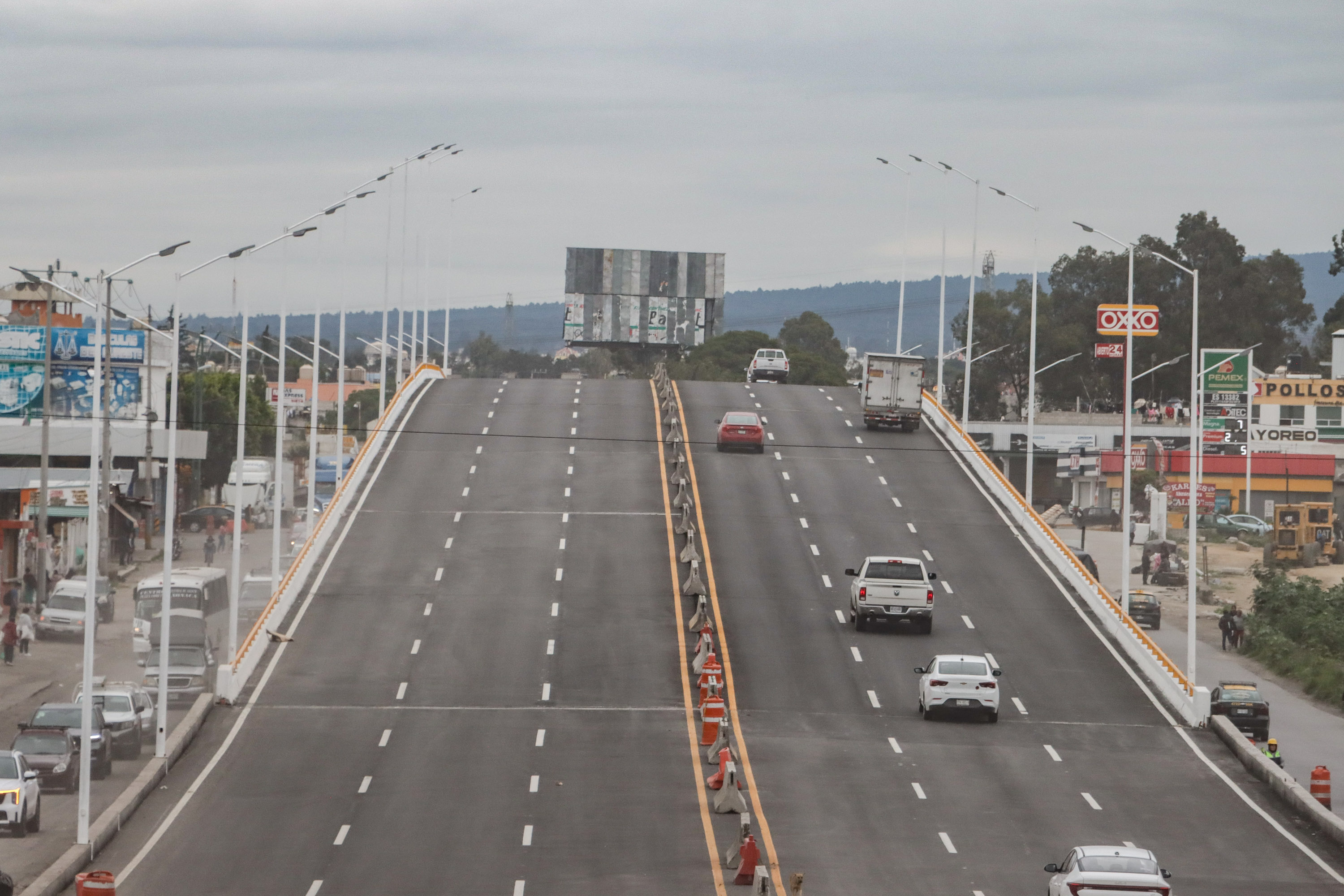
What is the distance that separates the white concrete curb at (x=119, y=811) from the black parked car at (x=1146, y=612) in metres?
36.0

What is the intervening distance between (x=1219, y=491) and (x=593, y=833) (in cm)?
8691

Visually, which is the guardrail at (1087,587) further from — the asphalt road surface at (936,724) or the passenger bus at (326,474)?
→ the passenger bus at (326,474)

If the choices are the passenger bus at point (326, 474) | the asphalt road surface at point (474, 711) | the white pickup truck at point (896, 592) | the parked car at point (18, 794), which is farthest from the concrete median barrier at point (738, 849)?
the passenger bus at point (326, 474)

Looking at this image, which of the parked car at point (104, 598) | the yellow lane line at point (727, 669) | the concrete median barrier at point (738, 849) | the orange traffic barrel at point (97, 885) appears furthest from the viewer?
the parked car at point (104, 598)

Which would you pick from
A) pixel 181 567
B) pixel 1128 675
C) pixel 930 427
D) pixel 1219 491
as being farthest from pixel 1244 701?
pixel 1219 491

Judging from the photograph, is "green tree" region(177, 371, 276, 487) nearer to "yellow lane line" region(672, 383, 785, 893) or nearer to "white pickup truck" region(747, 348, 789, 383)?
"white pickup truck" region(747, 348, 789, 383)

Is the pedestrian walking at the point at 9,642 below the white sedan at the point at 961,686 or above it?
below

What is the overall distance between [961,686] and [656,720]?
6.29 m

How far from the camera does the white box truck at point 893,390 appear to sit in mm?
67188

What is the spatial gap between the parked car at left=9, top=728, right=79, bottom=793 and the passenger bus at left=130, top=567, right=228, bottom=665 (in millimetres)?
14417

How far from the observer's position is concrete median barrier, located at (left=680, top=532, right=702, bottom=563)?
48406mm

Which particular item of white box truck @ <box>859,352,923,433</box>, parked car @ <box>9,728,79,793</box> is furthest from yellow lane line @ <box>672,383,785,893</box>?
parked car @ <box>9,728,79,793</box>

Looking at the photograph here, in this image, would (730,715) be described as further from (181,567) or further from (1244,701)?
(181,567)

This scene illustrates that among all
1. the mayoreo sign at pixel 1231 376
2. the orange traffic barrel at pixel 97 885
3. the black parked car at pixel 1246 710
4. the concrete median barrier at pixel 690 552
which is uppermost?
the mayoreo sign at pixel 1231 376
